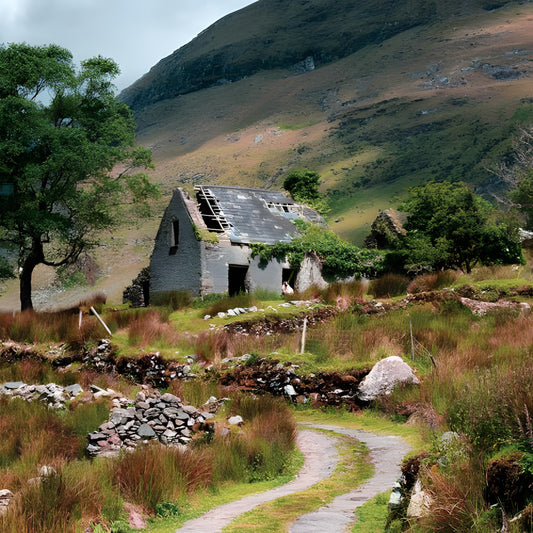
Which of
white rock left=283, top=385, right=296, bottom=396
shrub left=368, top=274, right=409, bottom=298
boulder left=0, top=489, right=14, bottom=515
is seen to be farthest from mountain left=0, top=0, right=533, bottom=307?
boulder left=0, top=489, right=14, bottom=515

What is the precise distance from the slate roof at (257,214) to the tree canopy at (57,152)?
4536 millimetres

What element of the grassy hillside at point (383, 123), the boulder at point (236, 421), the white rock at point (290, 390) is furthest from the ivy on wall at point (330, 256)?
the grassy hillside at point (383, 123)

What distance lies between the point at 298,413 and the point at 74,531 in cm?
920

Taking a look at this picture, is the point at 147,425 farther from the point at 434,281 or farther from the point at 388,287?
the point at 388,287

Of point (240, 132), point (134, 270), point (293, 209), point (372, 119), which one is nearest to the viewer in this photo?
point (293, 209)

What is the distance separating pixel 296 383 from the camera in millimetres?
15812

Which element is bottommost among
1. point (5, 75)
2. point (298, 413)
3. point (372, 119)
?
point (298, 413)

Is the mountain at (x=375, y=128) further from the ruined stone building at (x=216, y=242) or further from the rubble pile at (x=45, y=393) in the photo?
the rubble pile at (x=45, y=393)

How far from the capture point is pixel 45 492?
673 cm

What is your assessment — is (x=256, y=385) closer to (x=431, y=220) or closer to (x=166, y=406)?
(x=166, y=406)

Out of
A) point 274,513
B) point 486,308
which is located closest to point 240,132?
point 486,308

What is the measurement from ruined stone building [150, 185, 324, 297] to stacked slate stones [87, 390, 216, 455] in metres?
22.4

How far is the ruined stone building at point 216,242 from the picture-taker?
110ft

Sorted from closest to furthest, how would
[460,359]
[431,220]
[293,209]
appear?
[460,359] < [431,220] < [293,209]
